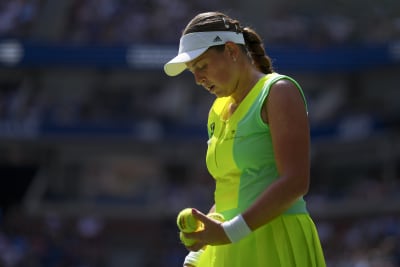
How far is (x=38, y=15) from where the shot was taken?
2288 cm

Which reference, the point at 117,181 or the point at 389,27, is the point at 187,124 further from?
the point at 389,27

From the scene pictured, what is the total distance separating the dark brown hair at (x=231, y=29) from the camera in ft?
10.9

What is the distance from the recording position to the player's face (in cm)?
331

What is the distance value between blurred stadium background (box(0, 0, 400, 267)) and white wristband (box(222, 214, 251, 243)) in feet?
58.4

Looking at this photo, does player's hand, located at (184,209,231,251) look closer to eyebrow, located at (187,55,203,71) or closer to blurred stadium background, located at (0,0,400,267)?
eyebrow, located at (187,55,203,71)

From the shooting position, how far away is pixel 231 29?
11.0 feet

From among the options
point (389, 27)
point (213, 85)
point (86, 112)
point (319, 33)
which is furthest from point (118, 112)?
point (213, 85)

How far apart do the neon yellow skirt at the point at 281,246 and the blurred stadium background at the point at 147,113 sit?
1769 centimetres

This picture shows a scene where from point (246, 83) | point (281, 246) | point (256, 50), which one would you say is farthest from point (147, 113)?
point (281, 246)

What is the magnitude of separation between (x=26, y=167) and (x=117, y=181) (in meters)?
2.21

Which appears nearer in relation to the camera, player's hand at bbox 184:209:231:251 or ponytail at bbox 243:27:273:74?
player's hand at bbox 184:209:231:251

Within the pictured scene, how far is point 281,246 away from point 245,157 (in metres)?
0.31

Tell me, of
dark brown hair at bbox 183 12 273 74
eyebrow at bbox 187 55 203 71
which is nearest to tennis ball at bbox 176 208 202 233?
eyebrow at bbox 187 55 203 71

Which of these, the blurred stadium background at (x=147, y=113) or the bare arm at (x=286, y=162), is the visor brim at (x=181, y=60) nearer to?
the bare arm at (x=286, y=162)
